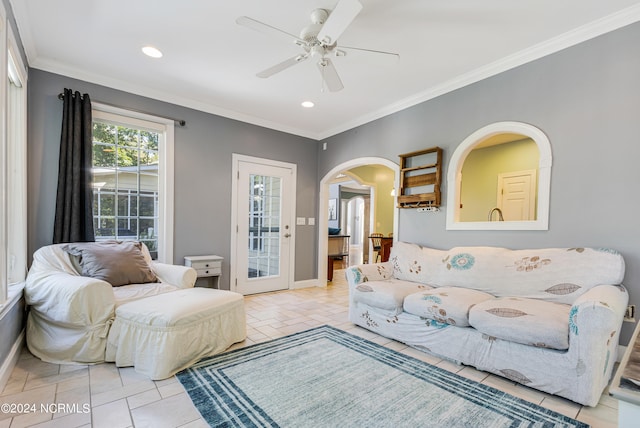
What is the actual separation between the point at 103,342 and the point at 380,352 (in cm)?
221

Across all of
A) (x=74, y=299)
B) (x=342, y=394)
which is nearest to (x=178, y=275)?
(x=74, y=299)

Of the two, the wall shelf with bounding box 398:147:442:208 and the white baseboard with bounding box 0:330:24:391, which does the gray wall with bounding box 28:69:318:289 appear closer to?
the white baseboard with bounding box 0:330:24:391

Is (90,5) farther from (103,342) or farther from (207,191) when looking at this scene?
(103,342)

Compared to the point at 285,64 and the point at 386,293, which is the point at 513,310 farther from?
the point at 285,64

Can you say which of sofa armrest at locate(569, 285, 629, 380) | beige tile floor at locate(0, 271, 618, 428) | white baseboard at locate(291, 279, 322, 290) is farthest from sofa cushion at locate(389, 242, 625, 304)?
white baseboard at locate(291, 279, 322, 290)

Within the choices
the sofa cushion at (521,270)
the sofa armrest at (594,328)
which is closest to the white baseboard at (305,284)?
the sofa cushion at (521,270)

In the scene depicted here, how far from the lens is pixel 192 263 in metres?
3.72

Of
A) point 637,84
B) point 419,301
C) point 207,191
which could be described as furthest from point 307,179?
point 637,84

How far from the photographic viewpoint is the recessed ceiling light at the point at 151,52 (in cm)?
275

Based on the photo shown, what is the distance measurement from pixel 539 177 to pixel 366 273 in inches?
72.7

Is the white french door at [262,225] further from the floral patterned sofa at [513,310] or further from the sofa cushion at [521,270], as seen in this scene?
the sofa cushion at [521,270]

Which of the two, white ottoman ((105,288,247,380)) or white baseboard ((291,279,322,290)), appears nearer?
white ottoman ((105,288,247,380))

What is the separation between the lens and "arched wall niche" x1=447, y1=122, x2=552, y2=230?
104 inches

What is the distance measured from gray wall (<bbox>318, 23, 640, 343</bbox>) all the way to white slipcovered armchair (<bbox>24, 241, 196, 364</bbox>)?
3.31 metres
